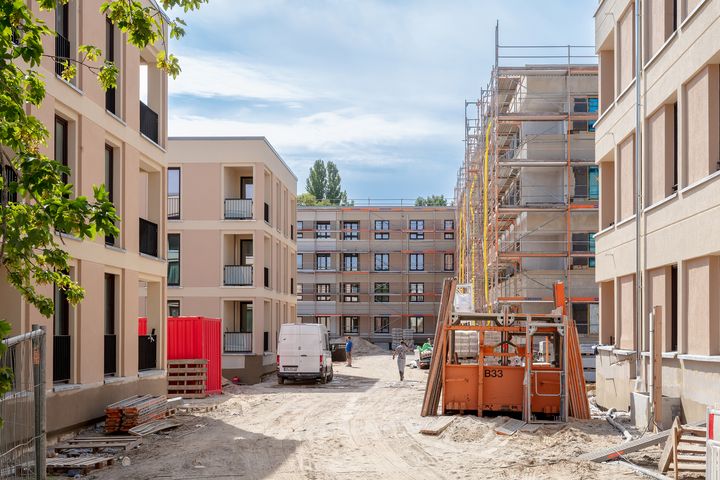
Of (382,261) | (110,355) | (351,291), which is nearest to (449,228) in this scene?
(382,261)

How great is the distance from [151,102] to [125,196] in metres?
4.47

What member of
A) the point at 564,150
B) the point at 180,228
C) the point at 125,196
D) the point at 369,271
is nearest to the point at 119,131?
the point at 125,196

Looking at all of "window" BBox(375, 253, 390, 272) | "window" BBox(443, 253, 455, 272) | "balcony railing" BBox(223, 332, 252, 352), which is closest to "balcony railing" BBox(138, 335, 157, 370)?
"balcony railing" BBox(223, 332, 252, 352)

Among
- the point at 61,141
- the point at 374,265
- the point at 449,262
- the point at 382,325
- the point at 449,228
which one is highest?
the point at 449,228

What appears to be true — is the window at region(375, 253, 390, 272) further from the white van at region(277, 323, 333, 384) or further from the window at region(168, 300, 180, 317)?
the white van at region(277, 323, 333, 384)

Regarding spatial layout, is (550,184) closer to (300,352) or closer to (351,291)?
(300,352)

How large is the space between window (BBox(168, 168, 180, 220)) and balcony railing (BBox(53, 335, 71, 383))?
64.5 feet

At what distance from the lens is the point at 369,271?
2835 inches

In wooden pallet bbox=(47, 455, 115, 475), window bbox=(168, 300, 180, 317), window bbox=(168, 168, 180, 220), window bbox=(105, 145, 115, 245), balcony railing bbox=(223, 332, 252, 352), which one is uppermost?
window bbox=(168, 168, 180, 220)

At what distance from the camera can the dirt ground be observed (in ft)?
44.9

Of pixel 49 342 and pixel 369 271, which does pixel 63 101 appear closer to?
pixel 49 342

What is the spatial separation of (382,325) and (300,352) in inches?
1545

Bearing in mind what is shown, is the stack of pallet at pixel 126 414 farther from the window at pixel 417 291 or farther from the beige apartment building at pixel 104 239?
the window at pixel 417 291

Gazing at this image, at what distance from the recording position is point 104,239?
1928 cm
